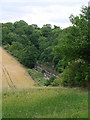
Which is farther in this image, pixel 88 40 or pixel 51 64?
pixel 51 64

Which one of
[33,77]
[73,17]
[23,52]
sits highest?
[73,17]

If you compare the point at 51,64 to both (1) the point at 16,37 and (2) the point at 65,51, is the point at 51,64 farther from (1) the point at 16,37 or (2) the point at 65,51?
(2) the point at 65,51

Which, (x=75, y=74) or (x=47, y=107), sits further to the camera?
(x=75, y=74)

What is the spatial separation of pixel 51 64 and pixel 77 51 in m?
31.6

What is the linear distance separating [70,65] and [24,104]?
9.59 meters

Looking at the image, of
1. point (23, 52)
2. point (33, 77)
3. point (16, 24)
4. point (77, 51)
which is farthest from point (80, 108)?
point (16, 24)

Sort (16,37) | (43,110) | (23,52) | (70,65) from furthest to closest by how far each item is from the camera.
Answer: (16,37) < (23,52) < (70,65) < (43,110)

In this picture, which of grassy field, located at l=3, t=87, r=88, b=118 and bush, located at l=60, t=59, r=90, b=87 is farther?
bush, located at l=60, t=59, r=90, b=87

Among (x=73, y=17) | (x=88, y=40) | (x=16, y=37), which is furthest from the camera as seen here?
A: (x=16, y=37)

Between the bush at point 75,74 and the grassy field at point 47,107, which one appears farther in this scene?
the bush at point 75,74

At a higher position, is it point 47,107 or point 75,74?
point 47,107

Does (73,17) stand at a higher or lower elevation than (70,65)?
higher

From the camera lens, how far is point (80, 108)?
816 centimetres

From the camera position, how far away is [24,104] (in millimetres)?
8906
